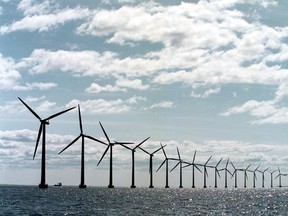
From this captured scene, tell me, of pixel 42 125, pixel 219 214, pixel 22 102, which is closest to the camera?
A: pixel 219 214

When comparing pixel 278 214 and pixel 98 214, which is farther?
pixel 278 214

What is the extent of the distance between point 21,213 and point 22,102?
248ft

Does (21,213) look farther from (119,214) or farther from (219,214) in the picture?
(219,214)

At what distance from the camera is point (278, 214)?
118 meters

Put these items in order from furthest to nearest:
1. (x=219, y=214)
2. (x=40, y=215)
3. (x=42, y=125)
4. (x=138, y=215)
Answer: (x=42, y=125) → (x=219, y=214) → (x=138, y=215) → (x=40, y=215)

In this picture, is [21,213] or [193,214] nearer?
[21,213]

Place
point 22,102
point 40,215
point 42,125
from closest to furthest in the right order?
point 40,215
point 22,102
point 42,125

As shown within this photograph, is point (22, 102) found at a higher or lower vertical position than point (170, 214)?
higher

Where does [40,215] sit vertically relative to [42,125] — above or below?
below

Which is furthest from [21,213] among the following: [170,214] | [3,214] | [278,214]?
[278,214]

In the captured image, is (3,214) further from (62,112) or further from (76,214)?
(62,112)

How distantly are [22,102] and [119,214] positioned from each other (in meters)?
76.8

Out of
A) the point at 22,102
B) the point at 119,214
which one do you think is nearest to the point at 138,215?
the point at 119,214

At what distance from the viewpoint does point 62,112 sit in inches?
7096
